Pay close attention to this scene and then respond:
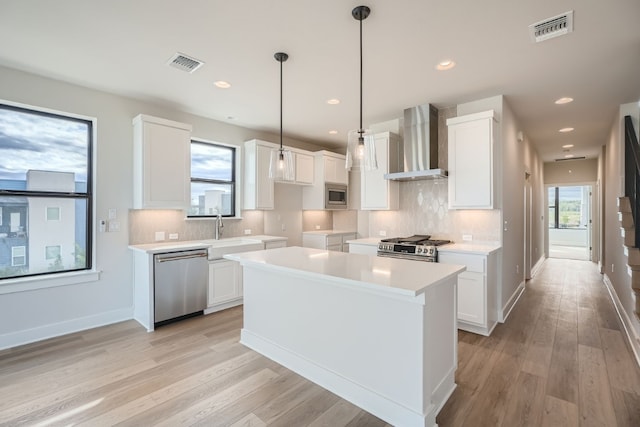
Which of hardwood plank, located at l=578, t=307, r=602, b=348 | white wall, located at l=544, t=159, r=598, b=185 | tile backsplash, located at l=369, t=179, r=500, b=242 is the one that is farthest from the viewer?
white wall, located at l=544, t=159, r=598, b=185

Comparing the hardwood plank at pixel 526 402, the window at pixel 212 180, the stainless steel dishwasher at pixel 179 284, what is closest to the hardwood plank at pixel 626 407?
the hardwood plank at pixel 526 402

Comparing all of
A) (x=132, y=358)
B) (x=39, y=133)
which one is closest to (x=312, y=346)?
(x=132, y=358)

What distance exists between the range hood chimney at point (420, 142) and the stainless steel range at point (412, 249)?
0.85m

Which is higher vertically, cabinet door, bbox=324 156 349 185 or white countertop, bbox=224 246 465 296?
cabinet door, bbox=324 156 349 185

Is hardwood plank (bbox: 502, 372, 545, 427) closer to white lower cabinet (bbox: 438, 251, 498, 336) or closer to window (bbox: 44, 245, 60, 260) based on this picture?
white lower cabinet (bbox: 438, 251, 498, 336)

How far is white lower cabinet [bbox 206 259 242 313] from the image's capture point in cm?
396

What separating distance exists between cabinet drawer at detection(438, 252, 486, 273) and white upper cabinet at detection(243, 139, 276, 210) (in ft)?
9.10

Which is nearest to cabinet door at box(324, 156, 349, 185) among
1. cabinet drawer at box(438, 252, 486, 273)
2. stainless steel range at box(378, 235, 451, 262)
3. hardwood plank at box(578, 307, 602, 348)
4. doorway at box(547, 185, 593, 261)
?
stainless steel range at box(378, 235, 451, 262)

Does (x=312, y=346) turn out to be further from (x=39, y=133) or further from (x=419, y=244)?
(x=39, y=133)

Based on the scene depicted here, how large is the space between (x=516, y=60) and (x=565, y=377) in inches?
107

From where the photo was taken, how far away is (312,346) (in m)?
2.42

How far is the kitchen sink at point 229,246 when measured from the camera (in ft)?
13.1

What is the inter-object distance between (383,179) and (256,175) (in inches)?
76.6

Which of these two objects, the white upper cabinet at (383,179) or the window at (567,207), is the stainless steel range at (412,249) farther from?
the window at (567,207)
